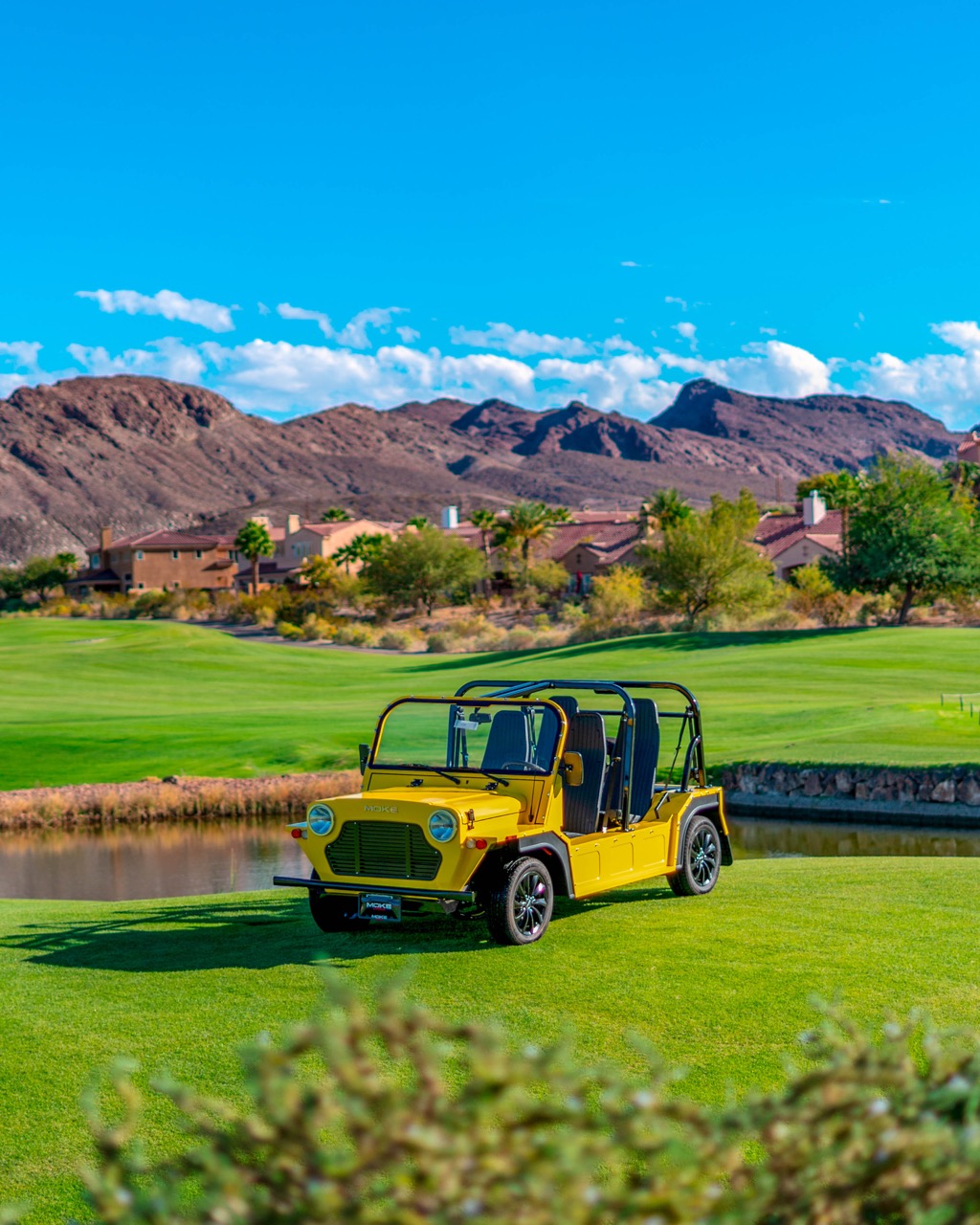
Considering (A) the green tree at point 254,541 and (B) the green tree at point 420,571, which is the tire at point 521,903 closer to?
(B) the green tree at point 420,571

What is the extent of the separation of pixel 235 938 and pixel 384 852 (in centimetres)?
173

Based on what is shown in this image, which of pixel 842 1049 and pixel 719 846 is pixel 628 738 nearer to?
pixel 719 846

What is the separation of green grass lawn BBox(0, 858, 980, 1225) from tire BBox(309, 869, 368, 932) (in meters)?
0.14

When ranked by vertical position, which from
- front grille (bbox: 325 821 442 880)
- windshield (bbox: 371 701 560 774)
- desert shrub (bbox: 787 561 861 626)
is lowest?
front grille (bbox: 325 821 442 880)

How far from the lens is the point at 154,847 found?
25562 mm

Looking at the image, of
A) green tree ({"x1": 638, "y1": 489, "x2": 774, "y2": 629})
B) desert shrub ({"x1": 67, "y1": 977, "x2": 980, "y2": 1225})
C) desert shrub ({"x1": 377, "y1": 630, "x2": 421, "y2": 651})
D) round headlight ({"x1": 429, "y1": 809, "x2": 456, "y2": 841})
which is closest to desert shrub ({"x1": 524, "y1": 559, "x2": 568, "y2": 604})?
desert shrub ({"x1": 377, "y1": 630, "x2": 421, "y2": 651})

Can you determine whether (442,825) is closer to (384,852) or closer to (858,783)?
(384,852)

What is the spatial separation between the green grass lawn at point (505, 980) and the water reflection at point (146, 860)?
8.89 meters

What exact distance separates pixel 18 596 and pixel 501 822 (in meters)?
125

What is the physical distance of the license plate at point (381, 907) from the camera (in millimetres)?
9797

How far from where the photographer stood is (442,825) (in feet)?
31.7

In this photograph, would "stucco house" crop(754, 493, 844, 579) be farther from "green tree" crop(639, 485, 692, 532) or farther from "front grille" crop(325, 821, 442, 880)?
"front grille" crop(325, 821, 442, 880)

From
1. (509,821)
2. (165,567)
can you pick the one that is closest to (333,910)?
(509,821)

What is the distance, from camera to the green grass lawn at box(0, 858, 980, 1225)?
687 centimetres
